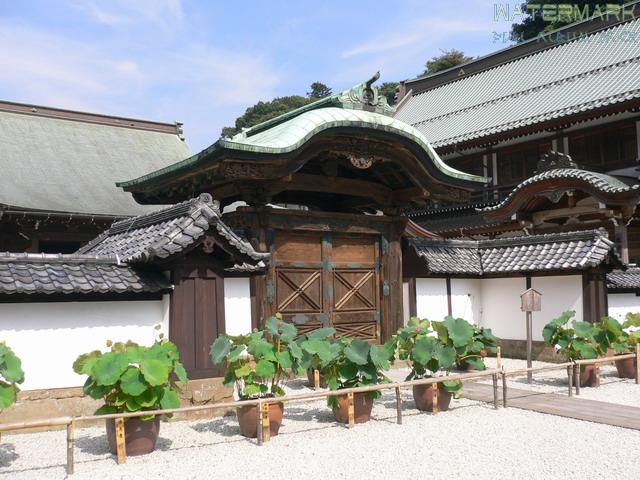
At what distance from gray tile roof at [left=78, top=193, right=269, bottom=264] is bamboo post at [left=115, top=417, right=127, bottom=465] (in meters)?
2.17

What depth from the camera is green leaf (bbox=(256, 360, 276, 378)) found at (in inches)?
265

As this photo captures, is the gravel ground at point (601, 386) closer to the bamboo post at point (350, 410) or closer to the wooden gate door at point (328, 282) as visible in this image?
the wooden gate door at point (328, 282)

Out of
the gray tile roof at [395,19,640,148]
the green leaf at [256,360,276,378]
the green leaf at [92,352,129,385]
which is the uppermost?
the gray tile roof at [395,19,640,148]

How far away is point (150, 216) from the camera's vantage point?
30.0 ft

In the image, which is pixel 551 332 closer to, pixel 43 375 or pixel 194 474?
pixel 194 474

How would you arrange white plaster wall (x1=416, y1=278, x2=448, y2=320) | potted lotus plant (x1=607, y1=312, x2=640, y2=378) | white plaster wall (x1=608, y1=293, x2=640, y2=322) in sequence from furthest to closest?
white plaster wall (x1=608, y1=293, x2=640, y2=322) < white plaster wall (x1=416, y1=278, x2=448, y2=320) < potted lotus plant (x1=607, y1=312, x2=640, y2=378)

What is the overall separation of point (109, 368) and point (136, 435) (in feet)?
2.44

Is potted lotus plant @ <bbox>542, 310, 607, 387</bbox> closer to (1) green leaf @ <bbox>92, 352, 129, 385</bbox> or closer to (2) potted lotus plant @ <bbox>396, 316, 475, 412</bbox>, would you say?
(2) potted lotus plant @ <bbox>396, 316, 475, 412</bbox>

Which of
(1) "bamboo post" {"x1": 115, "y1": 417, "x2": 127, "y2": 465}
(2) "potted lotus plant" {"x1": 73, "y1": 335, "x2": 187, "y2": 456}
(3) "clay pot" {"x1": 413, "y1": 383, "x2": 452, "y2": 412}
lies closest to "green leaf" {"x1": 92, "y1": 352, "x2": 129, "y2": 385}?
(2) "potted lotus plant" {"x1": 73, "y1": 335, "x2": 187, "y2": 456}

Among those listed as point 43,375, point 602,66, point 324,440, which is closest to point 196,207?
→ point 43,375

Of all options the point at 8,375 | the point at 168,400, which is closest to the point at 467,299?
the point at 168,400

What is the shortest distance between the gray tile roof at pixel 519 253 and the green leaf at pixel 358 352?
5.87m

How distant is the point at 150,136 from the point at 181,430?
1704 centimetres

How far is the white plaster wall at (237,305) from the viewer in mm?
9992
